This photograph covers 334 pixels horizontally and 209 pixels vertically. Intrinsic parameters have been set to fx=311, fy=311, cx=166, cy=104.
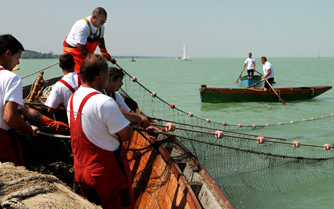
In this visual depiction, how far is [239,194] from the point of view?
6.03 m

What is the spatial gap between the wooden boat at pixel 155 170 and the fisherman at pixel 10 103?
79cm

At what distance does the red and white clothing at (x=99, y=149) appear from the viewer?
92.1 inches

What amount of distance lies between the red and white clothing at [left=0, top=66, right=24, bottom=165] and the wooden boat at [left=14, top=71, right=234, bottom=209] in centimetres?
76

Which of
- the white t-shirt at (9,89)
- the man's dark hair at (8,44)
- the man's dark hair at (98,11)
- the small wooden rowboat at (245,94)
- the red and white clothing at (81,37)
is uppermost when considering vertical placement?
the man's dark hair at (98,11)

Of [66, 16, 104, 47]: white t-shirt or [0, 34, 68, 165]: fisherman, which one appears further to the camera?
[66, 16, 104, 47]: white t-shirt

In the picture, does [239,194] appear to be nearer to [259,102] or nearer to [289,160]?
[289,160]

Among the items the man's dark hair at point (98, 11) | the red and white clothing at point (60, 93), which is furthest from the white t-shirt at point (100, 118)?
the man's dark hair at point (98, 11)

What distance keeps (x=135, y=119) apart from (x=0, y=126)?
3.94ft

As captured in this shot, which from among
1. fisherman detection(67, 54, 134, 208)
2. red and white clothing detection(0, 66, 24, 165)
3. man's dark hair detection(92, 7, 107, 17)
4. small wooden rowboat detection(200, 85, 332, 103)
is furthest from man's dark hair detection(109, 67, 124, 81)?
small wooden rowboat detection(200, 85, 332, 103)

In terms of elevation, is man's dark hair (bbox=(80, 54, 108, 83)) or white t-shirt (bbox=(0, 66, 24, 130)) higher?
man's dark hair (bbox=(80, 54, 108, 83))

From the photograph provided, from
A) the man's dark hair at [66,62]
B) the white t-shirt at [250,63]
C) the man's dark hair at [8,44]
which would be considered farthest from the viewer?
the white t-shirt at [250,63]

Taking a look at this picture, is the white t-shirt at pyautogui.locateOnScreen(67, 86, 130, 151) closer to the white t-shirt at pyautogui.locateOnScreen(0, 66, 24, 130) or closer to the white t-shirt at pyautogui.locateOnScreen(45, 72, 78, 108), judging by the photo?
the white t-shirt at pyautogui.locateOnScreen(0, 66, 24, 130)

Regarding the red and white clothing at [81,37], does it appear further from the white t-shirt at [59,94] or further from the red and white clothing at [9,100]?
the red and white clothing at [9,100]

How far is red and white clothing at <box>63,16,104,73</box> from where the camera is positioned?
5312mm
